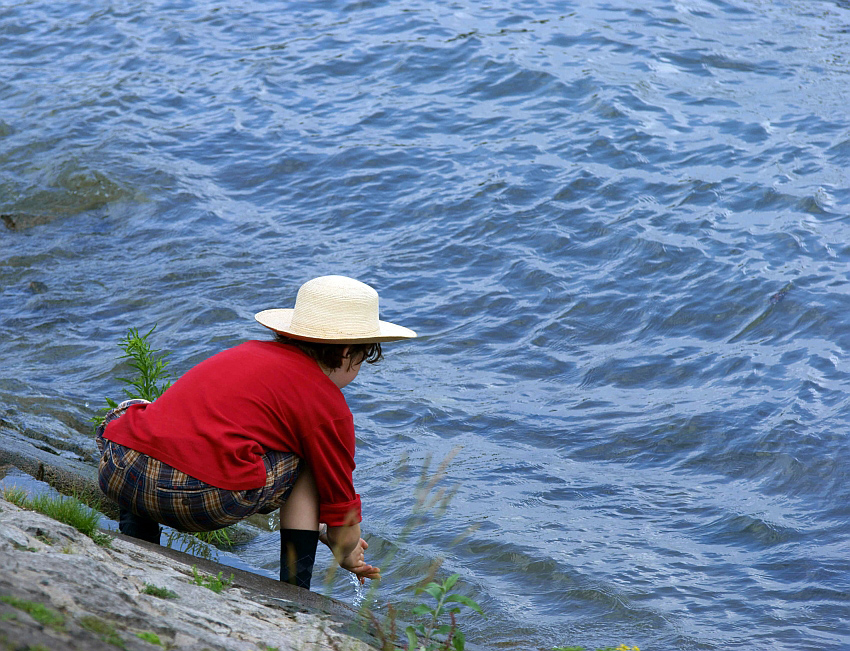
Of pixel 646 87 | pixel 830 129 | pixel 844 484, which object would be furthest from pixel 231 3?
pixel 844 484

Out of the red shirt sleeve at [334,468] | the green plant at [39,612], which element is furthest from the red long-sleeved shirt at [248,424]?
the green plant at [39,612]

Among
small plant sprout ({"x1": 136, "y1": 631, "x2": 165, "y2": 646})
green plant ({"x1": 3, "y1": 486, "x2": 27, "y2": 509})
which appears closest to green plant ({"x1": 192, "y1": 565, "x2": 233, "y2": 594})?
green plant ({"x1": 3, "y1": 486, "x2": 27, "y2": 509})

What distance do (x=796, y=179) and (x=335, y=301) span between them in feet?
21.3

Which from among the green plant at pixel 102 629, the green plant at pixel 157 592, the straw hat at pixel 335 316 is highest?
the straw hat at pixel 335 316

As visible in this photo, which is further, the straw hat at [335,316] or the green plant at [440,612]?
the straw hat at [335,316]

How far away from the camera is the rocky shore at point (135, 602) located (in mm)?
2211

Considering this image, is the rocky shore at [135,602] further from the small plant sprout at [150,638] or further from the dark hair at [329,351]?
the dark hair at [329,351]

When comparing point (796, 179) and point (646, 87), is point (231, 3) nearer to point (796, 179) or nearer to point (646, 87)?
point (646, 87)

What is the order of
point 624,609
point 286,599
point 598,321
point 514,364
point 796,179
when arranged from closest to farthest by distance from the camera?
point 286,599 < point 624,609 < point 514,364 < point 598,321 < point 796,179

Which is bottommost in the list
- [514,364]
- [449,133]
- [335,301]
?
[514,364]

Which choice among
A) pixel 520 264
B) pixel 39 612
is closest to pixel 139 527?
pixel 39 612

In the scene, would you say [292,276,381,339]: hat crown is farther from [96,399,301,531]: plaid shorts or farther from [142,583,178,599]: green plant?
[142,583,178,599]: green plant

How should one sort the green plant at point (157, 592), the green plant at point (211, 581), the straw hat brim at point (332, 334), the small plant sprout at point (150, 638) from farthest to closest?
the straw hat brim at point (332, 334), the green plant at point (211, 581), the green plant at point (157, 592), the small plant sprout at point (150, 638)

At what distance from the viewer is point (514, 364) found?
6.79m
